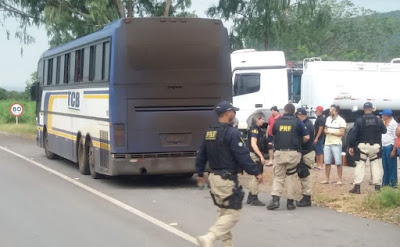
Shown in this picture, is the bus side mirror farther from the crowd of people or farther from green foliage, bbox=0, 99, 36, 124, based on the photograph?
green foliage, bbox=0, 99, 36, 124

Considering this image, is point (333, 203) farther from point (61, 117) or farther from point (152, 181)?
point (61, 117)

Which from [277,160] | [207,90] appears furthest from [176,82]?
[277,160]

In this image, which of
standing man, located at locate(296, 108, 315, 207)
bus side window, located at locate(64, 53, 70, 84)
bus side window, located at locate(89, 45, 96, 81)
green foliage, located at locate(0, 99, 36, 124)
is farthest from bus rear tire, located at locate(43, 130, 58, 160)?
green foliage, located at locate(0, 99, 36, 124)

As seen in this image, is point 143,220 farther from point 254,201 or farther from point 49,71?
point 49,71

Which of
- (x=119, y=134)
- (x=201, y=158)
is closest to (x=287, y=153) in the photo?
(x=119, y=134)

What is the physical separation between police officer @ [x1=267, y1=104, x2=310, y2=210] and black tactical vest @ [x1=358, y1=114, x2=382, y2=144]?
2.27 m

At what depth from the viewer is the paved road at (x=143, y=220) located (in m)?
10.2

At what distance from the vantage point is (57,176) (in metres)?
18.8

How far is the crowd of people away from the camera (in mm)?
8711

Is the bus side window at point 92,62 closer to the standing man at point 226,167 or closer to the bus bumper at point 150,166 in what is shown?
the bus bumper at point 150,166

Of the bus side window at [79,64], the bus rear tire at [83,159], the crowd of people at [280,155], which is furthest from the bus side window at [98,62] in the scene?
the crowd of people at [280,155]

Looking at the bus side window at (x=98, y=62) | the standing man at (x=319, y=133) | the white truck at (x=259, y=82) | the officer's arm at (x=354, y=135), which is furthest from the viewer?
the white truck at (x=259, y=82)

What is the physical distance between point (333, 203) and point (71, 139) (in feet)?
27.7

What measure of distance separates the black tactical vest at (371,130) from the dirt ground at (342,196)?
1.00 m
